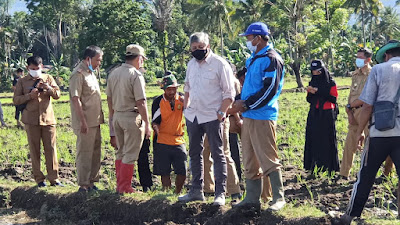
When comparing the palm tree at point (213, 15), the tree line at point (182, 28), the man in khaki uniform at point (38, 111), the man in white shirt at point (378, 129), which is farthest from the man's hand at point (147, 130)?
the palm tree at point (213, 15)

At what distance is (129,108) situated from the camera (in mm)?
6605

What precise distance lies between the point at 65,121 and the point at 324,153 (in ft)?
35.9

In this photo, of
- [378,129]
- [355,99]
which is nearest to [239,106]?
[378,129]

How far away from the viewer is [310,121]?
8.29m

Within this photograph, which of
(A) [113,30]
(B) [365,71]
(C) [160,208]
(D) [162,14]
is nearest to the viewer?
(C) [160,208]

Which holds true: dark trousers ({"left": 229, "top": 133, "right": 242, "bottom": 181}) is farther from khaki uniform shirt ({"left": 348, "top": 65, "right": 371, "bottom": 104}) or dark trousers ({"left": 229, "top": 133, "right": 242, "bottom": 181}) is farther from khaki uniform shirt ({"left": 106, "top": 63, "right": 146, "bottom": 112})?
khaki uniform shirt ({"left": 348, "top": 65, "right": 371, "bottom": 104})

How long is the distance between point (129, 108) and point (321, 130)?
2.94 m

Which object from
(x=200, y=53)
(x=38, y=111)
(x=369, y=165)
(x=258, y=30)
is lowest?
(x=369, y=165)

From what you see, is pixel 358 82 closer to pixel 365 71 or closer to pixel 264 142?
pixel 365 71

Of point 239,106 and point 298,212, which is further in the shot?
point 239,106

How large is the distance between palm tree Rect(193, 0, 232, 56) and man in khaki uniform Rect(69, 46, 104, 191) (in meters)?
33.6

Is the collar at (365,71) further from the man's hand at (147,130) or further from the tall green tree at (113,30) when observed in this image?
the tall green tree at (113,30)

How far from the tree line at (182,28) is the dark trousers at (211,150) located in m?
27.3

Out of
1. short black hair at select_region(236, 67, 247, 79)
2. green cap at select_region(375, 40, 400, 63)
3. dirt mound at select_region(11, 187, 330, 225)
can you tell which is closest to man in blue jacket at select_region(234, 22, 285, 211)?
dirt mound at select_region(11, 187, 330, 225)
